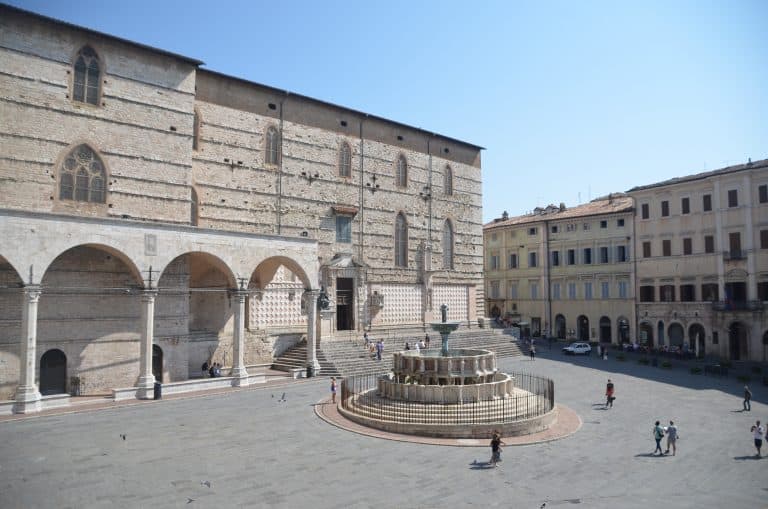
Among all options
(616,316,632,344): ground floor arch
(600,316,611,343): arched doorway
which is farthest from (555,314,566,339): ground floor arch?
(616,316,632,344): ground floor arch

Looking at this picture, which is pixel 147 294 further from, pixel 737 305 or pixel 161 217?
pixel 737 305

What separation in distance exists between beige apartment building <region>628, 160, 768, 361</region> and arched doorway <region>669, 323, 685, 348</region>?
7 centimetres

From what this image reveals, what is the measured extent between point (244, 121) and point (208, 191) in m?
4.74

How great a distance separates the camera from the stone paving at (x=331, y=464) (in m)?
Result: 11.6

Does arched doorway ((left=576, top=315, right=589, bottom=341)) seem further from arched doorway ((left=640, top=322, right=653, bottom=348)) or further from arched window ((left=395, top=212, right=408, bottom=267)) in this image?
arched window ((left=395, top=212, right=408, bottom=267))

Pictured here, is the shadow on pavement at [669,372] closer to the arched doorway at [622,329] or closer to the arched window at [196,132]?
the arched doorway at [622,329]

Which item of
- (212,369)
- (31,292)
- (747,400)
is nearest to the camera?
(31,292)

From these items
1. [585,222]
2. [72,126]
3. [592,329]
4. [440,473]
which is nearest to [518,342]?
[592,329]

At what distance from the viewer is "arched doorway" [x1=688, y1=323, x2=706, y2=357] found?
128ft

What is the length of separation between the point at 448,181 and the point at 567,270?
15.2 metres

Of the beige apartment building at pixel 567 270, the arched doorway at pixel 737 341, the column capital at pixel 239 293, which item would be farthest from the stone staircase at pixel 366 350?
the arched doorway at pixel 737 341

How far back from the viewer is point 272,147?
105ft

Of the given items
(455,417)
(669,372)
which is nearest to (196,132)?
(455,417)

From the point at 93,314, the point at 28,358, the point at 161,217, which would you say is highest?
the point at 161,217
